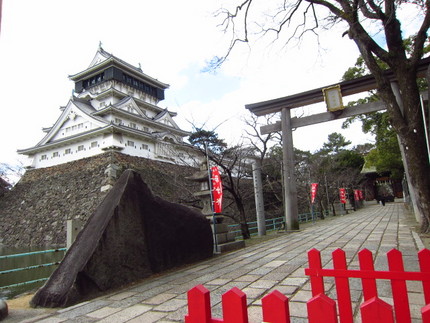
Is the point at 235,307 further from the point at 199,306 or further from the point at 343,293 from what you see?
the point at 343,293

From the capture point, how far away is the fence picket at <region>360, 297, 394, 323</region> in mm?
1091

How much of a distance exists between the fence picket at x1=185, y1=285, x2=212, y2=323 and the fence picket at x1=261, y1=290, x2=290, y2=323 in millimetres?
275

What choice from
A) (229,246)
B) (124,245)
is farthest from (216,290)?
(229,246)

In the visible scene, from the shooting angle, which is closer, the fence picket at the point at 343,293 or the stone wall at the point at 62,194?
the fence picket at the point at 343,293

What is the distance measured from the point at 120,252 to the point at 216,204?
11.3 feet

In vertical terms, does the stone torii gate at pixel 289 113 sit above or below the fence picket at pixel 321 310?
above

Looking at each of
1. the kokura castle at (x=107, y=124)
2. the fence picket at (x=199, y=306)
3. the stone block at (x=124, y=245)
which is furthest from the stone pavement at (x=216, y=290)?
the kokura castle at (x=107, y=124)

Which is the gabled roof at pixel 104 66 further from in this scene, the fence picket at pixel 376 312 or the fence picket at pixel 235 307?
the fence picket at pixel 376 312

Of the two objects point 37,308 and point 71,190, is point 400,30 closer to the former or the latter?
point 37,308

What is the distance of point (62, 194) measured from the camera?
20078 millimetres

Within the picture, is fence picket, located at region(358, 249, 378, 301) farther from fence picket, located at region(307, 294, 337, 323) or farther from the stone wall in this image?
the stone wall

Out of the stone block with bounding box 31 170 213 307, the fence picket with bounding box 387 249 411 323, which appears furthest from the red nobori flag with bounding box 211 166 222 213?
the fence picket with bounding box 387 249 411 323

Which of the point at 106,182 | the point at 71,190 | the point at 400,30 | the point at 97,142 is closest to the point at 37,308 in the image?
the point at 400,30

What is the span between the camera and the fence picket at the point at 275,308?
3.77 ft
